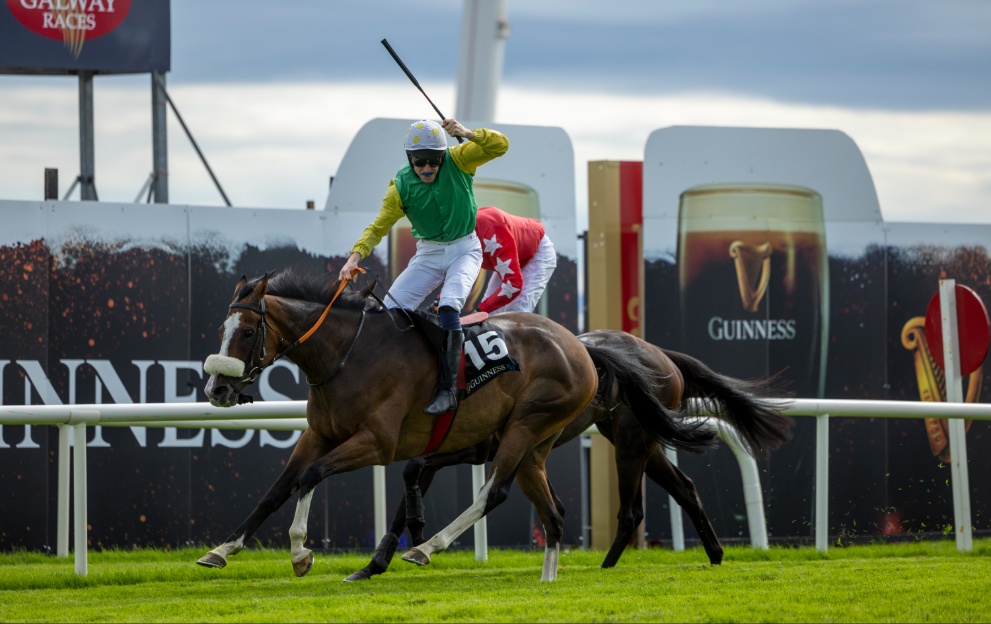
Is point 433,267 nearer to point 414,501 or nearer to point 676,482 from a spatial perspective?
point 414,501

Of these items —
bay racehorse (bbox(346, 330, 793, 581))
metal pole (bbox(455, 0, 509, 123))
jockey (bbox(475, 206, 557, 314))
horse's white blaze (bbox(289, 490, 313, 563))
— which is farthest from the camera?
metal pole (bbox(455, 0, 509, 123))

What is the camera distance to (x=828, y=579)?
5719 mm

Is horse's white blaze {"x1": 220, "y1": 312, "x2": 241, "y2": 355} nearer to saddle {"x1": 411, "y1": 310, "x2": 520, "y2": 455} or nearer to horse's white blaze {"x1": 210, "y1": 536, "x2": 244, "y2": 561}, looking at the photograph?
horse's white blaze {"x1": 210, "y1": 536, "x2": 244, "y2": 561}

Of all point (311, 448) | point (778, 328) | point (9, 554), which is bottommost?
point (9, 554)

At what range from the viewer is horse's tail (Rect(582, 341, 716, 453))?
6.89 meters

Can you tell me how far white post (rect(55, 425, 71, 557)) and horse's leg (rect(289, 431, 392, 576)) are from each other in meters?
1.48

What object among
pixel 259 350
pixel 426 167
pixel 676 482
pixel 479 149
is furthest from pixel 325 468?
pixel 676 482

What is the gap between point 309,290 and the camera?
5.88 m

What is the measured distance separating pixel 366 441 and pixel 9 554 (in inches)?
128

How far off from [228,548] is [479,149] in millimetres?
2168

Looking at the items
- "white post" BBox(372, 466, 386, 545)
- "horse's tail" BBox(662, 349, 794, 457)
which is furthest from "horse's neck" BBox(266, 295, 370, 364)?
"horse's tail" BBox(662, 349, 794, 457)

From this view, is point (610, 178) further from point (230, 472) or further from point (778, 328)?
point (230, 472)

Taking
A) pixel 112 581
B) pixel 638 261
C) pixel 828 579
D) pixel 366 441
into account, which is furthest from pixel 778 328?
pixel 112 581

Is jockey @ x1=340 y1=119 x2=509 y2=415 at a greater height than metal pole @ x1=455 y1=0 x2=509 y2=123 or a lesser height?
lesser
